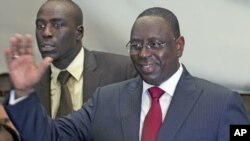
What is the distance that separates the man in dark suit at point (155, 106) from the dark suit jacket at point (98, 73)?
14.5 inches

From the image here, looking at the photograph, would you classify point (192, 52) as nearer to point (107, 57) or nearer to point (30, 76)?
point (107, 57)

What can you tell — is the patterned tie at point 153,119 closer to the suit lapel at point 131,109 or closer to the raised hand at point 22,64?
the suit lapel at point 131,109

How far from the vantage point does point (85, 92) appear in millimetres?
2039

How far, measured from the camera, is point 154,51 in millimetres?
1576

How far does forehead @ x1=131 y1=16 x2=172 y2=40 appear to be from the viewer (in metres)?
1.58

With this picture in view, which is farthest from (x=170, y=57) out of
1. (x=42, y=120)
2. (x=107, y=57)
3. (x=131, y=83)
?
(x=107, y=57)

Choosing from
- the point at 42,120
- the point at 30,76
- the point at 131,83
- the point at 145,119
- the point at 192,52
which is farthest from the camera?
the point at 192,52

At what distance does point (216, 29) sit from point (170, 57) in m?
0.60

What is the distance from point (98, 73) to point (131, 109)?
1.70ft

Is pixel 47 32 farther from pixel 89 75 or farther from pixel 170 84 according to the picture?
pixel 170 84

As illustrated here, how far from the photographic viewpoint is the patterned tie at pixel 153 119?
4.97 feet

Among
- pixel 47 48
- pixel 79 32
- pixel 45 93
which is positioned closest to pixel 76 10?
pixel 79 32

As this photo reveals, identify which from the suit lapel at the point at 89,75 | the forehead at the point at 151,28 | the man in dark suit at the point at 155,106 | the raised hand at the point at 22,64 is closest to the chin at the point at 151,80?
the man in dark suit at the point at 155,106

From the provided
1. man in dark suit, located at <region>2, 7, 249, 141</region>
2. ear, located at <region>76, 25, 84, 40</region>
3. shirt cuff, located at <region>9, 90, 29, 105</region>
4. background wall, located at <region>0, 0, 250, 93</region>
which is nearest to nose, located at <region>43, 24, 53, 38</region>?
ear, located at <region>76, 25, 84, 40</region>
